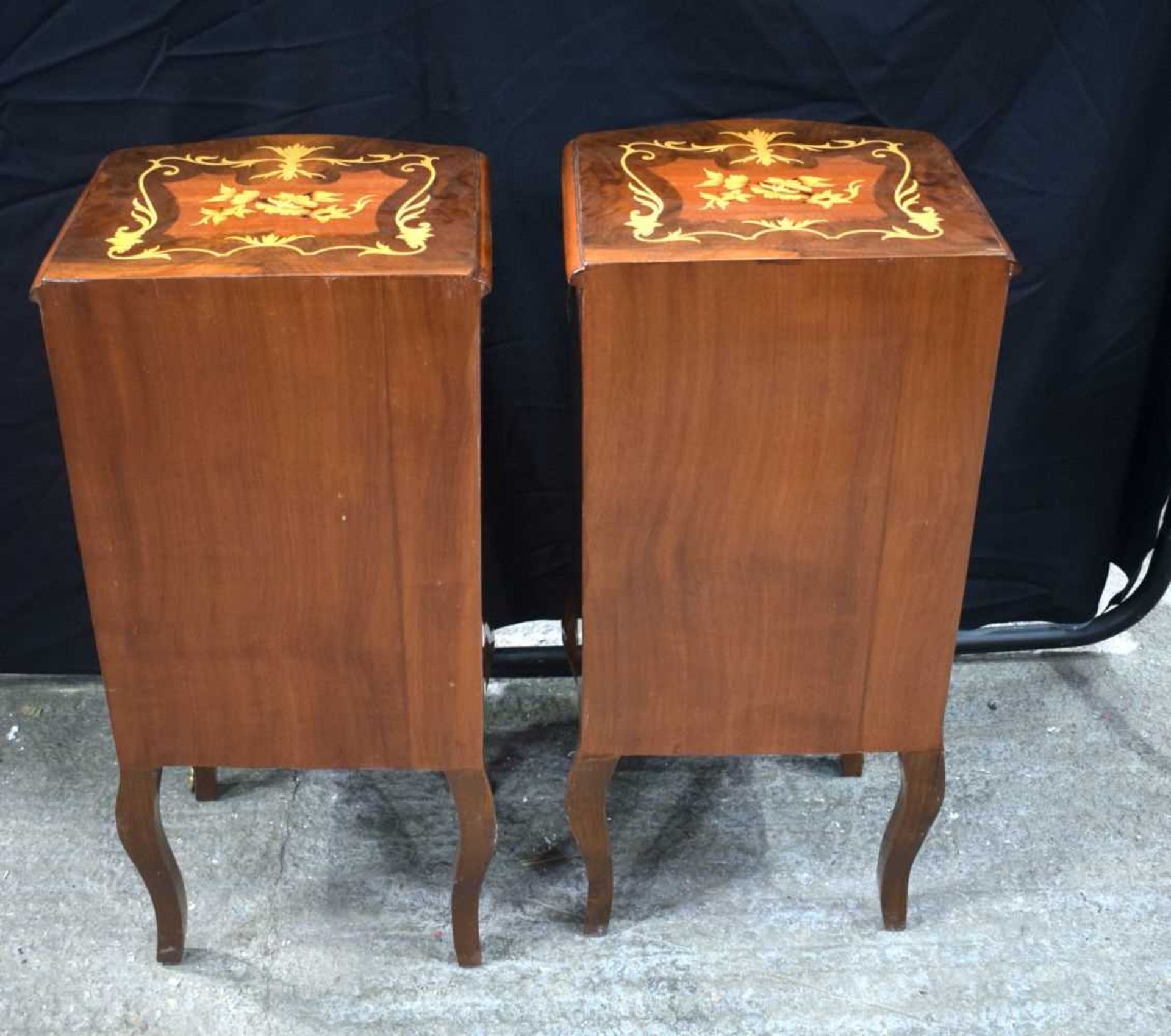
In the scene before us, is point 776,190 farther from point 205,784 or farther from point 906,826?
point 205,784

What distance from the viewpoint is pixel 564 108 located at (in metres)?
1.65

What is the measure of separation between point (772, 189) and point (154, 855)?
0.89 m

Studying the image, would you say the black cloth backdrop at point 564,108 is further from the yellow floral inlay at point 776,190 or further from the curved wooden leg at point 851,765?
the curved wooden leg at point 851,765

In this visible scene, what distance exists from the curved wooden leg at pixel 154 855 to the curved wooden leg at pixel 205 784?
0.56ft

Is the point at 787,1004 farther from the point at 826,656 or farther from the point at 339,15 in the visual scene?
the point at 339,15

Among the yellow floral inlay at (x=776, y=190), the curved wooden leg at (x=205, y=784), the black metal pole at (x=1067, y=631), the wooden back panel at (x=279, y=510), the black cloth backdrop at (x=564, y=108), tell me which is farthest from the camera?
the black metal pole at (x=1067, y=631)

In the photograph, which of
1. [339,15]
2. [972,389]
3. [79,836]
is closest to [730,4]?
[339,15]

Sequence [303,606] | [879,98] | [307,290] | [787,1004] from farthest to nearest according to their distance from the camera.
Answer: [879,98] → [787,1004] → [303,606] → [307,290]

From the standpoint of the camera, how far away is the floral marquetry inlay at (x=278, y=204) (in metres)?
1.27

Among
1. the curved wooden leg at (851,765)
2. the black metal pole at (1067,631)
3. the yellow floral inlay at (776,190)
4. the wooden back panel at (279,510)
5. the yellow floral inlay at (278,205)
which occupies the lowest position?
the curved wooden leg at (851,765)

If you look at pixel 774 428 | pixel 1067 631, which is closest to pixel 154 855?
pixel 774 428

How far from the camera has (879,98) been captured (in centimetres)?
167

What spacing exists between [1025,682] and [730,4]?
3.13 ft

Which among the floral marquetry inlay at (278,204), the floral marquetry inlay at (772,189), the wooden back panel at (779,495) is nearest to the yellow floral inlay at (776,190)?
the floral marquetry inlay at (772,189)
